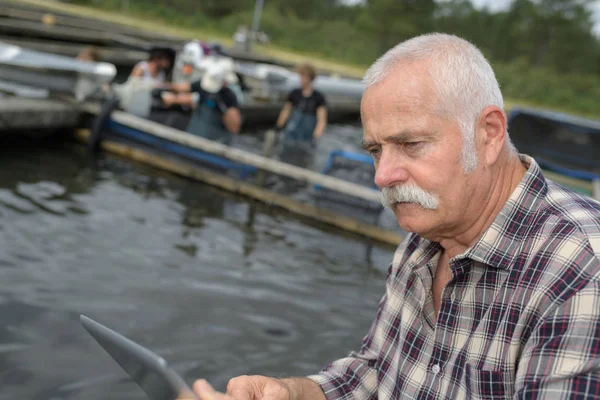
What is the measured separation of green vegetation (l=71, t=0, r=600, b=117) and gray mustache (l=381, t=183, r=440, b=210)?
134 ft

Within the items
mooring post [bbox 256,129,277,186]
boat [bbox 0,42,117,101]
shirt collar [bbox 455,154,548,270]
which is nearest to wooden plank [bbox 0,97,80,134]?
boat [bbox 0,42,117,101]

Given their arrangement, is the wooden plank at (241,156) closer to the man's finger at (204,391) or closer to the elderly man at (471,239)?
the elderly man at (471,239)

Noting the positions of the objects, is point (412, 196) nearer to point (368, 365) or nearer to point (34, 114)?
point (368, 365)

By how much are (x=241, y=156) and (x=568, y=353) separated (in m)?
7.36

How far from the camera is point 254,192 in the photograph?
8523 millimetres

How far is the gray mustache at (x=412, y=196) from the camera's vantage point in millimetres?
1773

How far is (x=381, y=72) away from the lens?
1.78m

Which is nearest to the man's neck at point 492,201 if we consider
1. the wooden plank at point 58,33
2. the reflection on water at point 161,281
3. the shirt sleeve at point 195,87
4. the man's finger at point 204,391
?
the man's finger at point 204,391

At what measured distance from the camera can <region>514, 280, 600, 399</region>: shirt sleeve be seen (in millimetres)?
1382

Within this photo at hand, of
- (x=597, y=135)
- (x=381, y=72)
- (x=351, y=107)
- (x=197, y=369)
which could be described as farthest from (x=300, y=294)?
(x=351, y=107)

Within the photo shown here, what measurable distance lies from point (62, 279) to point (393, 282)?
3811 millimetres

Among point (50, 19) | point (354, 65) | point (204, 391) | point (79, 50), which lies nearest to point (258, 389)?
point (204, 391)

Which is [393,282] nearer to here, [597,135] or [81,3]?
[597,135]

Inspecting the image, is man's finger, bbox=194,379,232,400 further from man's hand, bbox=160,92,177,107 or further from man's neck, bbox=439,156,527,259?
man's hand, bbox=160,92,177,107
